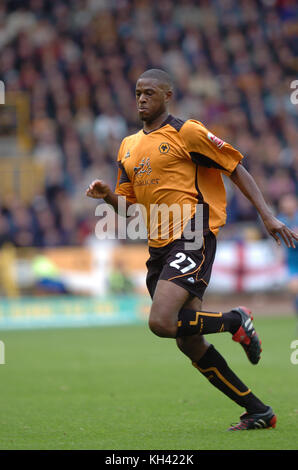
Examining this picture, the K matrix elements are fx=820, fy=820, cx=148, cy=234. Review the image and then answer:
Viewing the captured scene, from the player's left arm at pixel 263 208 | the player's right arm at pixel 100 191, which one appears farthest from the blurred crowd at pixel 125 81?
the player's left arm at pixel 263 208

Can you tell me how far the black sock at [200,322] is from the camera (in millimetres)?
5242

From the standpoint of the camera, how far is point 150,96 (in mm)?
5605

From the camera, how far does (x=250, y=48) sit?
834 inches

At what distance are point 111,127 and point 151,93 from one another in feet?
42.6

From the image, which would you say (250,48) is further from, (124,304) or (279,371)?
(279,371)

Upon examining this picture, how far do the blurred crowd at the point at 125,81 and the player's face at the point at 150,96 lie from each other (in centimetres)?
1039

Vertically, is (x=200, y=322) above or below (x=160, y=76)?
below

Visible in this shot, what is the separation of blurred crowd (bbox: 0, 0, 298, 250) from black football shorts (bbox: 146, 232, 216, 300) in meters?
10.3

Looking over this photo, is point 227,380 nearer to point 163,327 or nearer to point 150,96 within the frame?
point 163,327

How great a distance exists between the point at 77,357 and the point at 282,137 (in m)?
10.4

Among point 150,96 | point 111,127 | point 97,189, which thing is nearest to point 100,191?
point 97,189

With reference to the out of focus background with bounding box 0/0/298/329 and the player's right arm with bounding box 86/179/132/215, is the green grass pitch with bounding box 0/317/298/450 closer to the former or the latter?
the player's right arm with bounding box 86/179/132/215

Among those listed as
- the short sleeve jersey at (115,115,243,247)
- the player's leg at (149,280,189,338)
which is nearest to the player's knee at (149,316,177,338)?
the player's leg at (149,280,189,338)

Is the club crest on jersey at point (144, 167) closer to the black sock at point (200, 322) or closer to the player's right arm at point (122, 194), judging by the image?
the player's right arm at point (122, 194)
